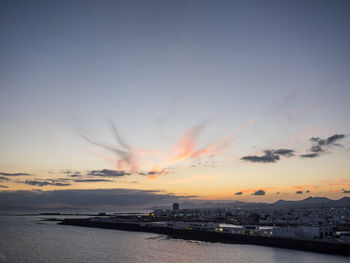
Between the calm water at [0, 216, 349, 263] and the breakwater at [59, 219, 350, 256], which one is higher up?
the breakwater at [59, 219, 350, 256]

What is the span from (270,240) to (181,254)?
15.3 m

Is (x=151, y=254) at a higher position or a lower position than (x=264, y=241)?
lower

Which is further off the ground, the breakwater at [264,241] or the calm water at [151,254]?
the breakwater at [264,241]

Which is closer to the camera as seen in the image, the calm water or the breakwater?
the calm water

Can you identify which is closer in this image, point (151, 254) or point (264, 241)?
point (151, 254)

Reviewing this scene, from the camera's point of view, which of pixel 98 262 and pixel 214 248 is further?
pixel 214 248

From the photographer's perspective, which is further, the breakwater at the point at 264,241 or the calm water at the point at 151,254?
the breakwater at the point at 264,241

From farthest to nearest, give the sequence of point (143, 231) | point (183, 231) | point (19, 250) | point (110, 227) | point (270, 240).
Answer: point (110, 227), point (143, 231), point (183, 231), point (270, 240), point (19, 250)

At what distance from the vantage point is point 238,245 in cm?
4750

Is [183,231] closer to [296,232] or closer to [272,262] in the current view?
[296,232]

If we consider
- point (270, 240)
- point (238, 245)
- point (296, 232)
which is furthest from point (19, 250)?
point (296, 232)

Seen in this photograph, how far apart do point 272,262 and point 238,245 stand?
13.7 metres

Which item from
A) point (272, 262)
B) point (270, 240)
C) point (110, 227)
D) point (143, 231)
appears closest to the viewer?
point (272, 262)

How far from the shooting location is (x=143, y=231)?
251 feet
